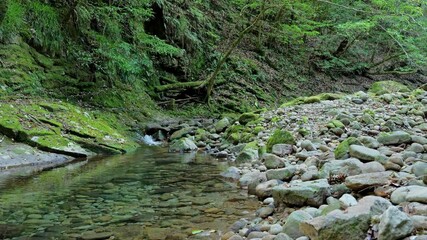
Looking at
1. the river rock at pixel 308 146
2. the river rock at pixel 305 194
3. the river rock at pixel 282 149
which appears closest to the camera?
the river rock at pixel 305 194

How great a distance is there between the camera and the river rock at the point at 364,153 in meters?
4.42

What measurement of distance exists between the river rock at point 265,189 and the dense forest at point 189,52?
3.90 metres

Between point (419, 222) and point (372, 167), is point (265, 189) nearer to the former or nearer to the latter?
point (372, 167)

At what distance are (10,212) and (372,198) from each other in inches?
131

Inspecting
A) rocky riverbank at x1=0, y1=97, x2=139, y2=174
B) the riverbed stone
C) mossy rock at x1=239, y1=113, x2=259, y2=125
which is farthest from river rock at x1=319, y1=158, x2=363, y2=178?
mossy rock at x1=239, y1=113, x2=259, y2=125

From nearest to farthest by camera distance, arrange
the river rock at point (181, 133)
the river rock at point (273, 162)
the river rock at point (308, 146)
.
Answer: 1. the river rock at point (273, 162)
2. the river rock at point (308, 146)
3. the river rock at point (181, 133)

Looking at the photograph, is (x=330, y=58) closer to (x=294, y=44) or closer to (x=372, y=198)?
(x=294, y=44)

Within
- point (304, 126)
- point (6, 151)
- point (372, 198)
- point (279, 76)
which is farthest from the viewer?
point (279, 76)

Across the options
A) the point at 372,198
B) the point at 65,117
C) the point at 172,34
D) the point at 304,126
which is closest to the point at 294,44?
the point at 172,34

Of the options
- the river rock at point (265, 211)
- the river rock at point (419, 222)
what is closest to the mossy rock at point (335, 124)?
the river rock at point (265, 211)

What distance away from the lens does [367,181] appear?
140 inches

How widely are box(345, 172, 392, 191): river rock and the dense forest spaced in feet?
13.8

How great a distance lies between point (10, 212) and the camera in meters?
3.89

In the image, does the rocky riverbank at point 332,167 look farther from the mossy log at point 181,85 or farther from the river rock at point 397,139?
the mossy log at point 181,85
